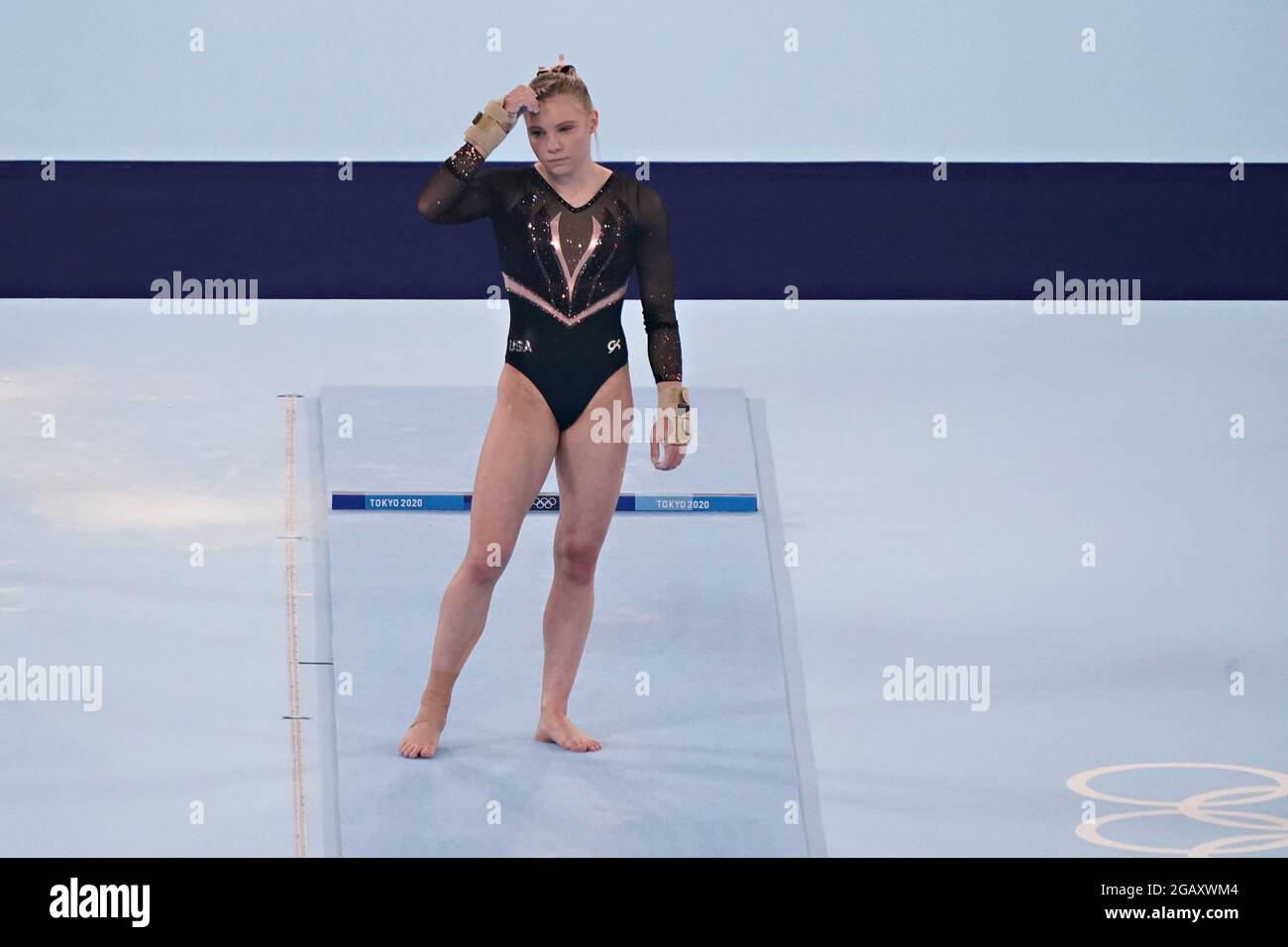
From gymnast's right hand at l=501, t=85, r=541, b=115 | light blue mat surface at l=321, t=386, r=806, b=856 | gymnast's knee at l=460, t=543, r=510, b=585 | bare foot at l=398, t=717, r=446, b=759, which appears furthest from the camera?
bare foot at l=398, t=717, r=446, b=759

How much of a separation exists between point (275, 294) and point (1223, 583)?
5.36m

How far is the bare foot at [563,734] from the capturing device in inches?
215

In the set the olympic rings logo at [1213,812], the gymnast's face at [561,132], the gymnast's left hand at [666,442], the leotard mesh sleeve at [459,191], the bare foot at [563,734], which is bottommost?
the olympic rings logo at [1213,812]

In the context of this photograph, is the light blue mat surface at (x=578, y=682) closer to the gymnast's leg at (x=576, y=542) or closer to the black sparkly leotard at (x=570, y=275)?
the gymnast's leg at (x=576, y=542)

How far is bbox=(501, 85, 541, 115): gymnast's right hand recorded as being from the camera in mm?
5168

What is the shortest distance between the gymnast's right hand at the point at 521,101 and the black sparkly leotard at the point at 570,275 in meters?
0.20

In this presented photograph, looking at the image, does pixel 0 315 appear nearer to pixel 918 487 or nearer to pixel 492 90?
pixel 492 90

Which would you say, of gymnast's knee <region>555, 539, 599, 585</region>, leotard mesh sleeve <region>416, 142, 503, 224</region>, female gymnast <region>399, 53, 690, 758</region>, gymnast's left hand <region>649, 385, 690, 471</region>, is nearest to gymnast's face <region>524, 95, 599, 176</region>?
female gymnast <region>399, 53, 690, 758</region>

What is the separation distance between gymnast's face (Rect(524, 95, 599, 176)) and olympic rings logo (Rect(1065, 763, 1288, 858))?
7.26 feet

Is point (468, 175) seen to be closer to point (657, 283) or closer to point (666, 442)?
point (657, 283)

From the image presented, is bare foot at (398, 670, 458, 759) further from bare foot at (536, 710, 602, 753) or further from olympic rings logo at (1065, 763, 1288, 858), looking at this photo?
olympic rings logo at (1065, 763, 1288, 858)

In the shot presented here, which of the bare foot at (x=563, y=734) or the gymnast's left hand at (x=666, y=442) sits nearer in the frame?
the gymnast's left hand at (x=666, y=442)

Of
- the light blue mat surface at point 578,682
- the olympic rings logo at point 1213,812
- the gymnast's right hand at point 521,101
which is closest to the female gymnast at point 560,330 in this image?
the gymnast's right hand at point 521,101

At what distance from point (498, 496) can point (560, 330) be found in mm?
465
